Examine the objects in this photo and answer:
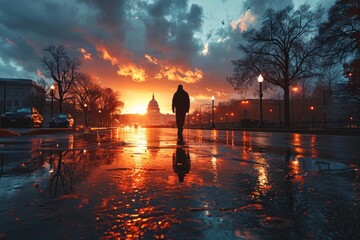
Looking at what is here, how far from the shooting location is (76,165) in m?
4.58

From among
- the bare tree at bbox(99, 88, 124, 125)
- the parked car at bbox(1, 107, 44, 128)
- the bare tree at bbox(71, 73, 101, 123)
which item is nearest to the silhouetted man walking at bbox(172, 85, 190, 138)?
the parked car at bbox(1, 107, 44, 128)

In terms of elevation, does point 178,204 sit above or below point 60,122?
below

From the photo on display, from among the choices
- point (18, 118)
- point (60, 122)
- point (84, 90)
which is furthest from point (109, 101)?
point (18, 118)

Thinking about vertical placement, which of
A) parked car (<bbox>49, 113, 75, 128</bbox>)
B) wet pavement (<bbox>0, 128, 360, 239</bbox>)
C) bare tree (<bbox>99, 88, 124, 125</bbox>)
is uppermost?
bare tree (<bbox>99, 88, 124, 125</bbox>)

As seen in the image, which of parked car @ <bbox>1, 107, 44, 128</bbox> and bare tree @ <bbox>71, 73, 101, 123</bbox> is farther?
bare tree @ <bbox>71, 73, 101, 123</bbox>

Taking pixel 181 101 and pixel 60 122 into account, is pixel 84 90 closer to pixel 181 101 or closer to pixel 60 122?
pixel 60 122

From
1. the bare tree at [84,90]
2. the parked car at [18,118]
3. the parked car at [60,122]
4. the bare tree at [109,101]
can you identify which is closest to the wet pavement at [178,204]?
the parked car at [18,118]

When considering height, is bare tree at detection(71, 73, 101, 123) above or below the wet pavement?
above

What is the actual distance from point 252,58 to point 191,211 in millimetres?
35608

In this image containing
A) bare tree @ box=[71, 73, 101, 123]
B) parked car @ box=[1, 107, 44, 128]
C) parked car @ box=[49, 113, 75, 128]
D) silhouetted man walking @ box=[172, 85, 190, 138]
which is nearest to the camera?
silhouetted man walking @ box=[172, 85, 190, 138]

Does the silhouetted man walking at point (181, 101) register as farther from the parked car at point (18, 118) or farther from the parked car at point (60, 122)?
the parked car at point (60, 122)

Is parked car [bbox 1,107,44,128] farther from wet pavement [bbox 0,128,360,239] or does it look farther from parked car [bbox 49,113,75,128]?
wet pavement [bbox 0,128,360,239]

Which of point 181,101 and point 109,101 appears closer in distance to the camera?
point 181,101

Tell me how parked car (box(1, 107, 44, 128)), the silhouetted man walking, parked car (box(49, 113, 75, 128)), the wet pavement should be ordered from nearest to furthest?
the wet pavement, the silhouetted man walking, parked car (box(1, 107, 44, 128)), parked car (box(49, 113, 75, 128))
